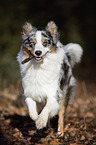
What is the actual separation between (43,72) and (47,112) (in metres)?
0.84

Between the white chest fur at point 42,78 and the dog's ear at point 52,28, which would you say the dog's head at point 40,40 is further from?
the white chest fur at point 42,78

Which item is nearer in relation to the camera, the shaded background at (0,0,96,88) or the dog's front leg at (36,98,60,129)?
the dog's front leg at (36,98,60,129)

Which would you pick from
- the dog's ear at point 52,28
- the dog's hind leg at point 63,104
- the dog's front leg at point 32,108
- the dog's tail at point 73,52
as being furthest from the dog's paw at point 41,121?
the dog's tail at point 73,52

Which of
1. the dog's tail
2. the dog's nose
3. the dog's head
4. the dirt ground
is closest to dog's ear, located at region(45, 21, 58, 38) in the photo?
the dog's head

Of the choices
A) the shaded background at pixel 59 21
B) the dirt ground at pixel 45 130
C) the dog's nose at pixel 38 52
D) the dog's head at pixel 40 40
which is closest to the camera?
the dog's nose at pixel 38 52

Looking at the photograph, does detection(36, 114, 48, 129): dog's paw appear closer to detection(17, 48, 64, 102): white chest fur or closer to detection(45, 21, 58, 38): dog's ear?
detection(17, 48, 64, 102): white chest fur

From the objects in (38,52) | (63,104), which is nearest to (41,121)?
(63,104)

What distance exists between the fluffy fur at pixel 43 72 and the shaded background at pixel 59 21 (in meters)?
7.98

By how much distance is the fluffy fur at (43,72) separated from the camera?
396cm

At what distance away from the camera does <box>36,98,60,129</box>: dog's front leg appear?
3.80 m

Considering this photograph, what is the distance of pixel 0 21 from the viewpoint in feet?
43.6

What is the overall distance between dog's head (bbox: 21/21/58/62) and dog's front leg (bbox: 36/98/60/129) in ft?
2.93

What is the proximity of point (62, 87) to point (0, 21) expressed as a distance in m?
10.1

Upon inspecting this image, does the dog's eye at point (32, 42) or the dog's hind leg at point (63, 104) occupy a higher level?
the dog's eye at point (32, 42)
